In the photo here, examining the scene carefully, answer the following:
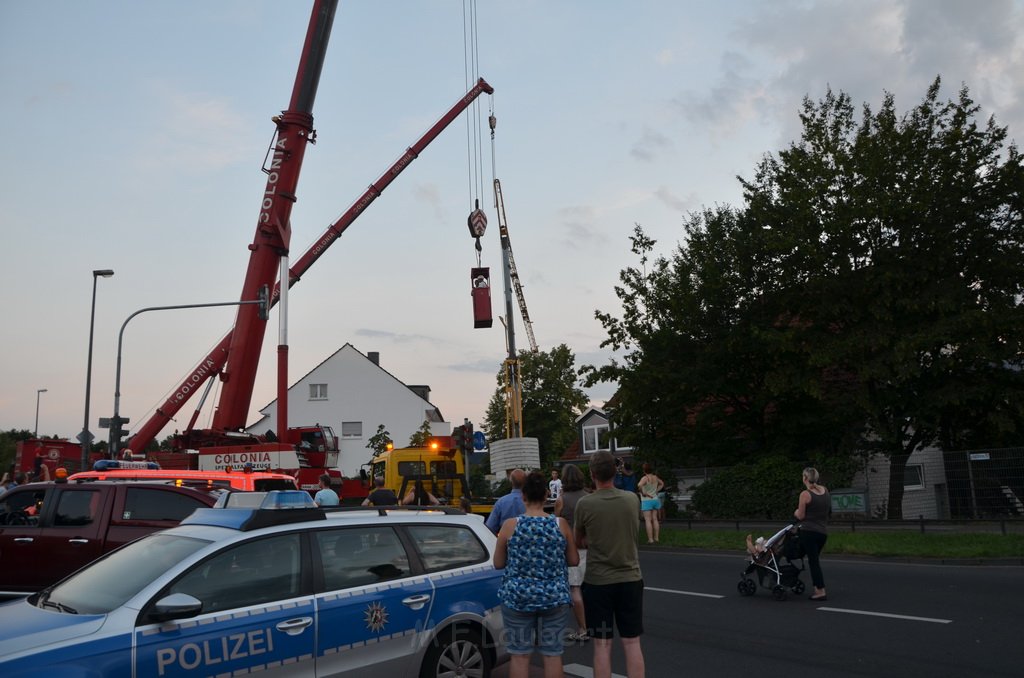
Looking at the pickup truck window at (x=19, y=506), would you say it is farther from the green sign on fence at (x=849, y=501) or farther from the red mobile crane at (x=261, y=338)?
the green sign on fence at (x=849, y=501)

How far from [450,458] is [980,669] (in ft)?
51.0

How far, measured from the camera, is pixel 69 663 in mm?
4258

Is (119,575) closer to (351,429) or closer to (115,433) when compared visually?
(115,433)

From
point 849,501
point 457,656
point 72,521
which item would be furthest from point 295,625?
point 849,501

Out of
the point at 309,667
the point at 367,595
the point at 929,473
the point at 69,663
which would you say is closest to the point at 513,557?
the point at 367,595

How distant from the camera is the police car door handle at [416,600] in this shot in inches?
223

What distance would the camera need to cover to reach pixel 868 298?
76.0 feet

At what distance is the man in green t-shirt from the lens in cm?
544

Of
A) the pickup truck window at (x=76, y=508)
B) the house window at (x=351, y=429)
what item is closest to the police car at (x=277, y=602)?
the pickup truck window at (x=76, y=508)

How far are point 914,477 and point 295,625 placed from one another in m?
21.8

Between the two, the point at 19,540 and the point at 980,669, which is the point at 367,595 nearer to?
the point at 980,669

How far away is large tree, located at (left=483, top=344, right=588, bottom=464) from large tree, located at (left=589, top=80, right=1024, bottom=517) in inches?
1436

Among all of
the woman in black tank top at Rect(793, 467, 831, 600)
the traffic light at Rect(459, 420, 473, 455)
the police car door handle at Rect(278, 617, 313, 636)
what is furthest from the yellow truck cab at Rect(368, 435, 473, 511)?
the police car door handle at Rect(278, 617, 313, 636)

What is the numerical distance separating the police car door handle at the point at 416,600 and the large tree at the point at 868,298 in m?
18.8
